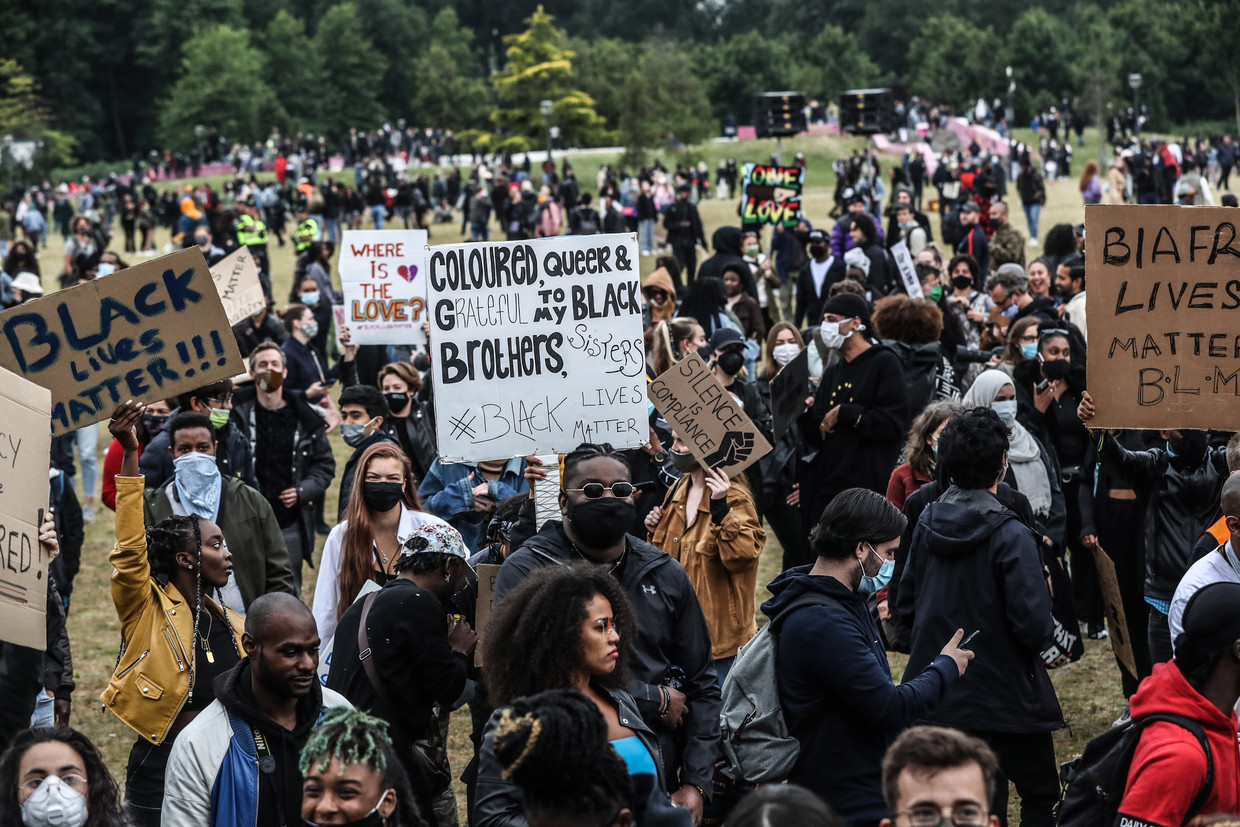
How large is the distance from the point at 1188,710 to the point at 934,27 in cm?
8666

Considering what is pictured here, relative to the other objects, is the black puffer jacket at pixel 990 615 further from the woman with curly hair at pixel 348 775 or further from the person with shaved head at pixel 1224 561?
the woman with curly hair at pixel 348 775

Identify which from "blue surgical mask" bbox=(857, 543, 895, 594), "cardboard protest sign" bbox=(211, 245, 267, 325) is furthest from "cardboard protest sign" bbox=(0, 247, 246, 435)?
"cardboard protest sign" bbox=(211, 245, 267, 325)

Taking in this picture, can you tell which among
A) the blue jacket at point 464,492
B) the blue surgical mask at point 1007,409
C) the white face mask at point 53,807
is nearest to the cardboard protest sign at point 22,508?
the white face mask at point 53,807

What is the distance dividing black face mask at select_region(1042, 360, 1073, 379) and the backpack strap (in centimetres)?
435

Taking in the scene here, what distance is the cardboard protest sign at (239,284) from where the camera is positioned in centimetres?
1115

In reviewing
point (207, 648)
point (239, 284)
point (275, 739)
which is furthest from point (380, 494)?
point (239, 284)

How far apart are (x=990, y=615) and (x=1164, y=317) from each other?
1535mm

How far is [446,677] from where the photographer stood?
5.08 meters

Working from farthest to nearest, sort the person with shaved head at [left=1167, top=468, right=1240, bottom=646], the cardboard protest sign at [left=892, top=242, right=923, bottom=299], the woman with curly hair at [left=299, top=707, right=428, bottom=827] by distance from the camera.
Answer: the cardboard protest sign at [left=892, top=242, right=923, bottom=299]
the person with shaved head at [left=1167, top=468, right=1240, bottom=646]
the woman with curly hair at [left=299, top=707, right=428, bottom=827]

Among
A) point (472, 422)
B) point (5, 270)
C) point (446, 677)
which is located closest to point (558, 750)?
point (446, 677)

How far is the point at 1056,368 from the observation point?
8141mm

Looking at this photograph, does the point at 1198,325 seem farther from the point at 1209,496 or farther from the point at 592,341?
the point at 592,341

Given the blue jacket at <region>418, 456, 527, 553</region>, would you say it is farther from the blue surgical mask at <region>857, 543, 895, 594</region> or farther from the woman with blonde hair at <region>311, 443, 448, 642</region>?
the blue surgical mask at <region>857, 543, 895, 594</region>

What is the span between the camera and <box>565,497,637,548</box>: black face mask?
5.02m
